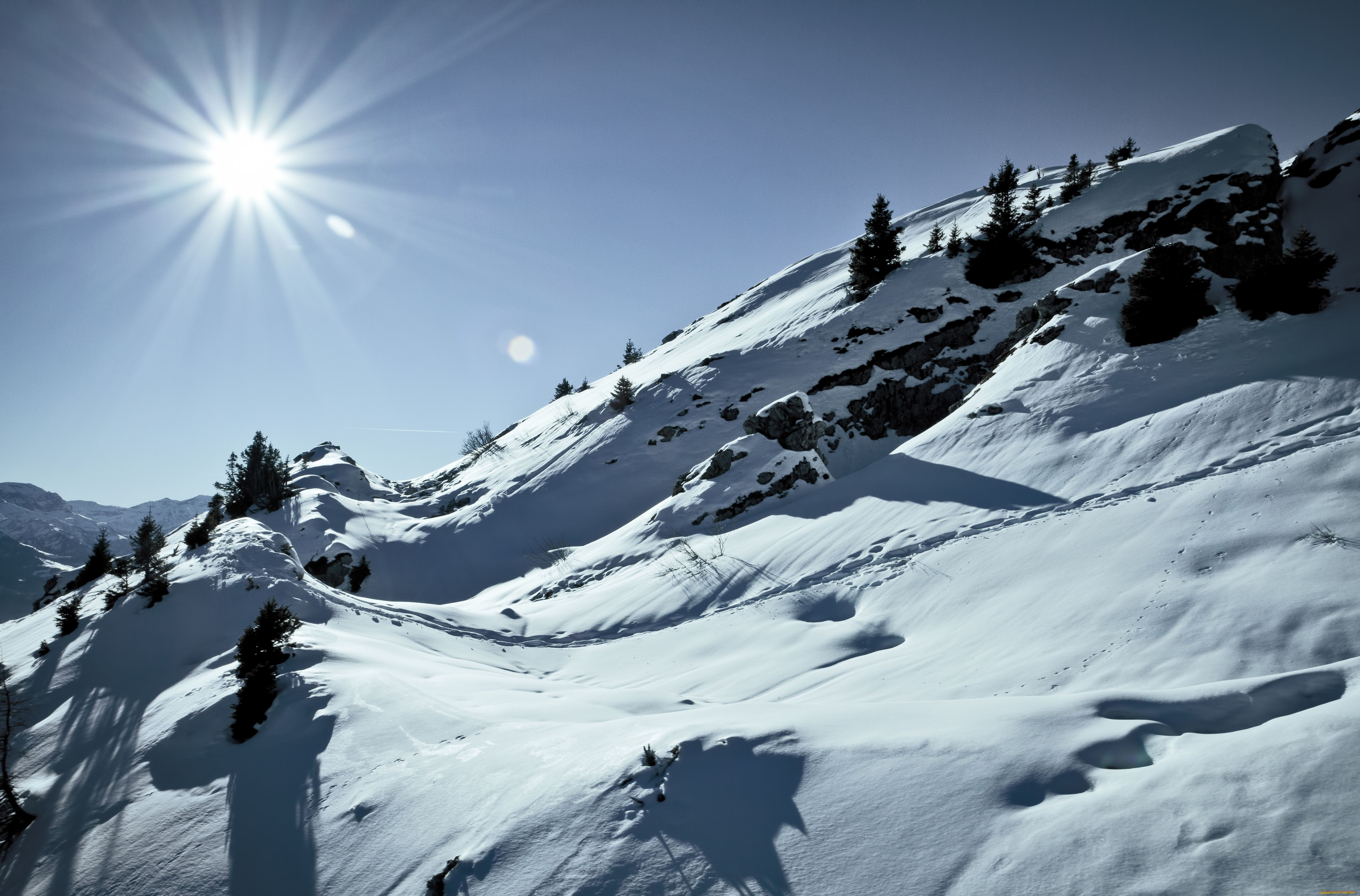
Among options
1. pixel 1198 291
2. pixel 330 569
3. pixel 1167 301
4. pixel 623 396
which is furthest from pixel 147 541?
pixel 1198 291

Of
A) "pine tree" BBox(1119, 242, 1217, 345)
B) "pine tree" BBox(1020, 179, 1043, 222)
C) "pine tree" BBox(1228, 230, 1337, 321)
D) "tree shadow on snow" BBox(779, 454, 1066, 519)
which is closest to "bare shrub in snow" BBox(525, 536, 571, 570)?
"tree shadow on snow" BBox(779, 454, 1066, 519)

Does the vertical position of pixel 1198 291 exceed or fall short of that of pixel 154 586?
it exceeds it

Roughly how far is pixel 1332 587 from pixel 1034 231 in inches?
858

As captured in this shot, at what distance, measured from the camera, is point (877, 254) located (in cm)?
2441

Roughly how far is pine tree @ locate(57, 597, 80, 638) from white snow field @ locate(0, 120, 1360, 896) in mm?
304

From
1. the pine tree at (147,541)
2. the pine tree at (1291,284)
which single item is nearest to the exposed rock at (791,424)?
the pine tree at (1291,284)

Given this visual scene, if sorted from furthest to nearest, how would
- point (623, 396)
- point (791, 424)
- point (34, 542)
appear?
point (34, 542) → point (623, 396) → point (791, 424)

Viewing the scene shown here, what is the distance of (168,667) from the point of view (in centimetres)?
817

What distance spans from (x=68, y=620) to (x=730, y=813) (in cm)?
1481

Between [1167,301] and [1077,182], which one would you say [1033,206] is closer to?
[1077,182]

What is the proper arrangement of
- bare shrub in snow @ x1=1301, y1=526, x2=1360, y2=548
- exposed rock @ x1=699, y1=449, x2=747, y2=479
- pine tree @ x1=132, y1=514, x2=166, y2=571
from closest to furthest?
bare shrub in snow @ x1=1301, y1=526, x2=1360, y2=548
pine tree @ x1=132, y1=514, x2=166, y2=571
exposed rock @ x1=699, y1=449, x2=747, y2=479

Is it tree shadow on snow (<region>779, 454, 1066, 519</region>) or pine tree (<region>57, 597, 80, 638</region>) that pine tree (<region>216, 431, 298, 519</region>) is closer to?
pine tree (<region>57, 597, 80, 638</region>)

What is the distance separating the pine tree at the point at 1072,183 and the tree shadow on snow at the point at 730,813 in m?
27.8

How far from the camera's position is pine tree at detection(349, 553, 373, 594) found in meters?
17.5
